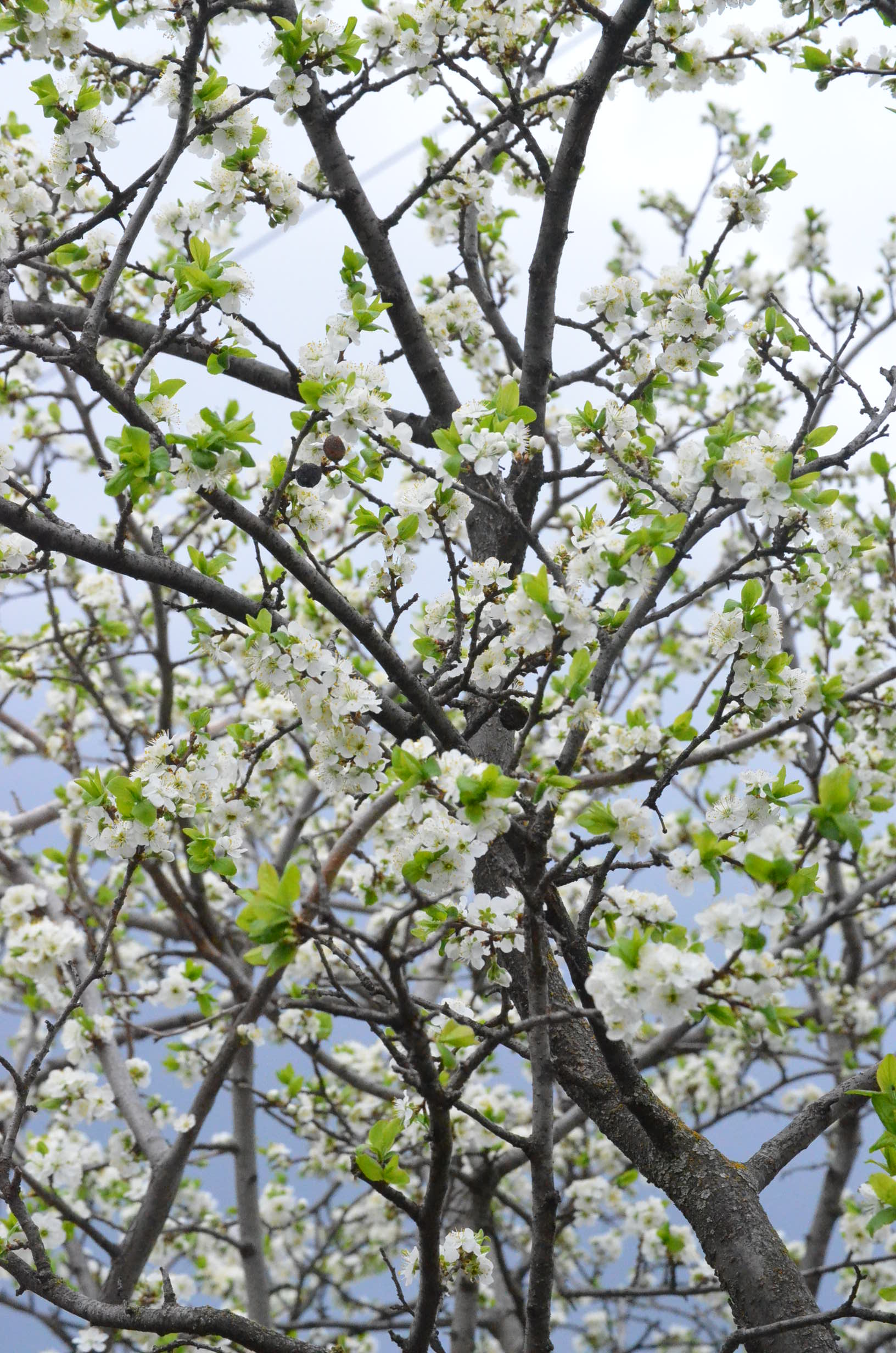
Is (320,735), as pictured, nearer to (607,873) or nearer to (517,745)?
(517,745)

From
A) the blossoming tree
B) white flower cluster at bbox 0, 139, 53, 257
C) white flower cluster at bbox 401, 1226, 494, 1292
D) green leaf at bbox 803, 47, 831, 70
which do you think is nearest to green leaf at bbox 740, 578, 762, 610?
the blossoming tree

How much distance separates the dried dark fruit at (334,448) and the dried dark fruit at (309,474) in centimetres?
4

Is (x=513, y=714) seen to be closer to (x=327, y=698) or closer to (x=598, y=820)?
(x=327, y=698)

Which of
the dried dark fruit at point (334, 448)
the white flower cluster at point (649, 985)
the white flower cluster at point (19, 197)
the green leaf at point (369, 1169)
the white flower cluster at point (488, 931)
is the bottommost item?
the green leaf at point (369, 1169)

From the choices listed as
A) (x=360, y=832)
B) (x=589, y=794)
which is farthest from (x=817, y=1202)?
(x=360, y=832)

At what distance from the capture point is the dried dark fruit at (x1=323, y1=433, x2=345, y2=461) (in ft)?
6.55

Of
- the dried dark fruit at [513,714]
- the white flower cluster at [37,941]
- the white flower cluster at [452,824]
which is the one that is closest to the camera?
the white flower cluster at [452,824]

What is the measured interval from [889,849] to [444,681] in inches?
158

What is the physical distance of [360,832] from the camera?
3303mm

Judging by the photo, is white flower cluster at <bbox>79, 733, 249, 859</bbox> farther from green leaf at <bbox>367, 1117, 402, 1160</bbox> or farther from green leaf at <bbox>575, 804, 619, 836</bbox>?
green leaf at <bbox>575, 804, 619, 836</bbox>

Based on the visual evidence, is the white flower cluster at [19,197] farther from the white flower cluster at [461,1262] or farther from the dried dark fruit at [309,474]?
the white flower cluster at [461,1262]

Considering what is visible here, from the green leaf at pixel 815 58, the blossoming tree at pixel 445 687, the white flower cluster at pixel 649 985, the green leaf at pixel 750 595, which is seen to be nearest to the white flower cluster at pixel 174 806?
the blossoming tree at pixel 445 687

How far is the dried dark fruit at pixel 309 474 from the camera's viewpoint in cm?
206

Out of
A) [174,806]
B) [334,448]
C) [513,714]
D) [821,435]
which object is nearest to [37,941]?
[174,806]
